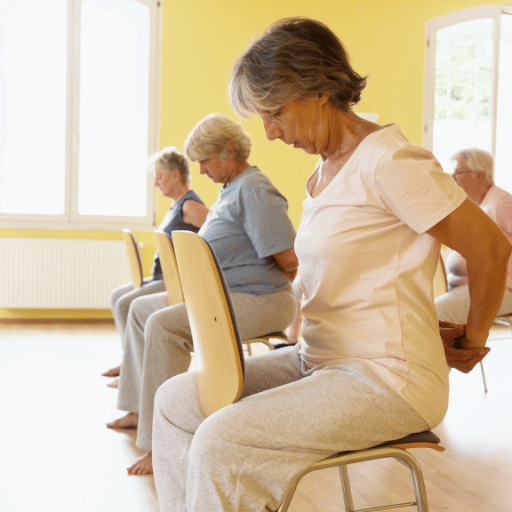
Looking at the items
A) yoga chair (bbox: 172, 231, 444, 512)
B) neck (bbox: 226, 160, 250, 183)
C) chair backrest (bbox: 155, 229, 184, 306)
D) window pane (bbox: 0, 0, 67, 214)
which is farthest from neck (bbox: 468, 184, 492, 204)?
window pane (bbox: 0, 0, 67, 214)

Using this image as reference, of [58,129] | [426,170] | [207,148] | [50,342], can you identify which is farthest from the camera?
[58,129]

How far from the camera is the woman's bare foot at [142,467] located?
6.93 ft

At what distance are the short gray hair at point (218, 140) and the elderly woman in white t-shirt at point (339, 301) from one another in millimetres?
1178

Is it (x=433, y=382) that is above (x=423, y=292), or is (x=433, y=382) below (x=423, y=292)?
below

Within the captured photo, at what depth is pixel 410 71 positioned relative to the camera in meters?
5.94

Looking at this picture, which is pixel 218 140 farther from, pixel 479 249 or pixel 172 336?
pixel 479 249

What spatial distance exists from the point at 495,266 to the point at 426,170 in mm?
212

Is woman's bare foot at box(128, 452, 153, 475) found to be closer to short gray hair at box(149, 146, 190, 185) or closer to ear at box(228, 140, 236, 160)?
ear at box(228, 140, 236, 160)

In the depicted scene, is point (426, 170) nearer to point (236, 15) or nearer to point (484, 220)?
point (484, 220)

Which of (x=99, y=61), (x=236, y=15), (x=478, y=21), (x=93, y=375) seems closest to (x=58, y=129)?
(x=99, y=61)

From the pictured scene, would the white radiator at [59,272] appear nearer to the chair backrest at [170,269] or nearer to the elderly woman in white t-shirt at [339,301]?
the chair backrest at [170,269]

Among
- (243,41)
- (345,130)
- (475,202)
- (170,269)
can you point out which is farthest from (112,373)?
(243,41)

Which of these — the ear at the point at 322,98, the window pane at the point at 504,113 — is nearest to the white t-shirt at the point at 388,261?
the ear at the point at 322,98

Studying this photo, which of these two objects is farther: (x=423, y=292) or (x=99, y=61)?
(x=99, y=61)
